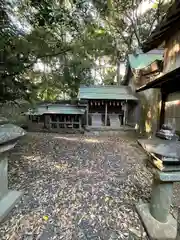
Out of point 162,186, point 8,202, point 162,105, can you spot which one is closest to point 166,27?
point 162,105

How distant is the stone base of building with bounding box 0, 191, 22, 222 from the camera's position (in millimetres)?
2712

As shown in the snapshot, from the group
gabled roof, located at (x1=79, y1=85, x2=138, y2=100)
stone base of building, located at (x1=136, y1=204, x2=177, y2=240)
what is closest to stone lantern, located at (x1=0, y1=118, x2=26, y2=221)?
stone base of building, located at (x1=136, y1=204, x2=177, y2=240)

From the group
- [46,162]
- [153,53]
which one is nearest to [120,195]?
[46,162]

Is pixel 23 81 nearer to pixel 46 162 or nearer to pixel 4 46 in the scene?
pixel 4 46

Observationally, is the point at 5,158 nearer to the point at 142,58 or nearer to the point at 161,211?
the point at 161,211

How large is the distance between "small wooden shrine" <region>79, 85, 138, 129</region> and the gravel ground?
700cm

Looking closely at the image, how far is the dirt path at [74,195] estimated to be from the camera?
248 centimetres

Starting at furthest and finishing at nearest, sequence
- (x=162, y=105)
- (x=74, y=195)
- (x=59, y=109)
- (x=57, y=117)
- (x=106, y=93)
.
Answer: (x=106, y=93)
(x=59, y=109)
(x=57, y=117)
(x=162, y=105)
(x=74, y=195)

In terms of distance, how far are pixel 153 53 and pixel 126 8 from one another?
5.73 meters

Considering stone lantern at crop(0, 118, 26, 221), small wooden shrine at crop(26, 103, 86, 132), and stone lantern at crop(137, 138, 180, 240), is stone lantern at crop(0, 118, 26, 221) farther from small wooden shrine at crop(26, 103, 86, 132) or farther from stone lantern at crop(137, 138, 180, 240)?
small wooden shrine at crop(26, 103, 86, 132)

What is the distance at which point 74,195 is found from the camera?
3.36 m

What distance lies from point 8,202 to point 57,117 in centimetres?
888

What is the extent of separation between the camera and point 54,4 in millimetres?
4082

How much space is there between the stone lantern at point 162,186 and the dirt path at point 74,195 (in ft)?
0.89
